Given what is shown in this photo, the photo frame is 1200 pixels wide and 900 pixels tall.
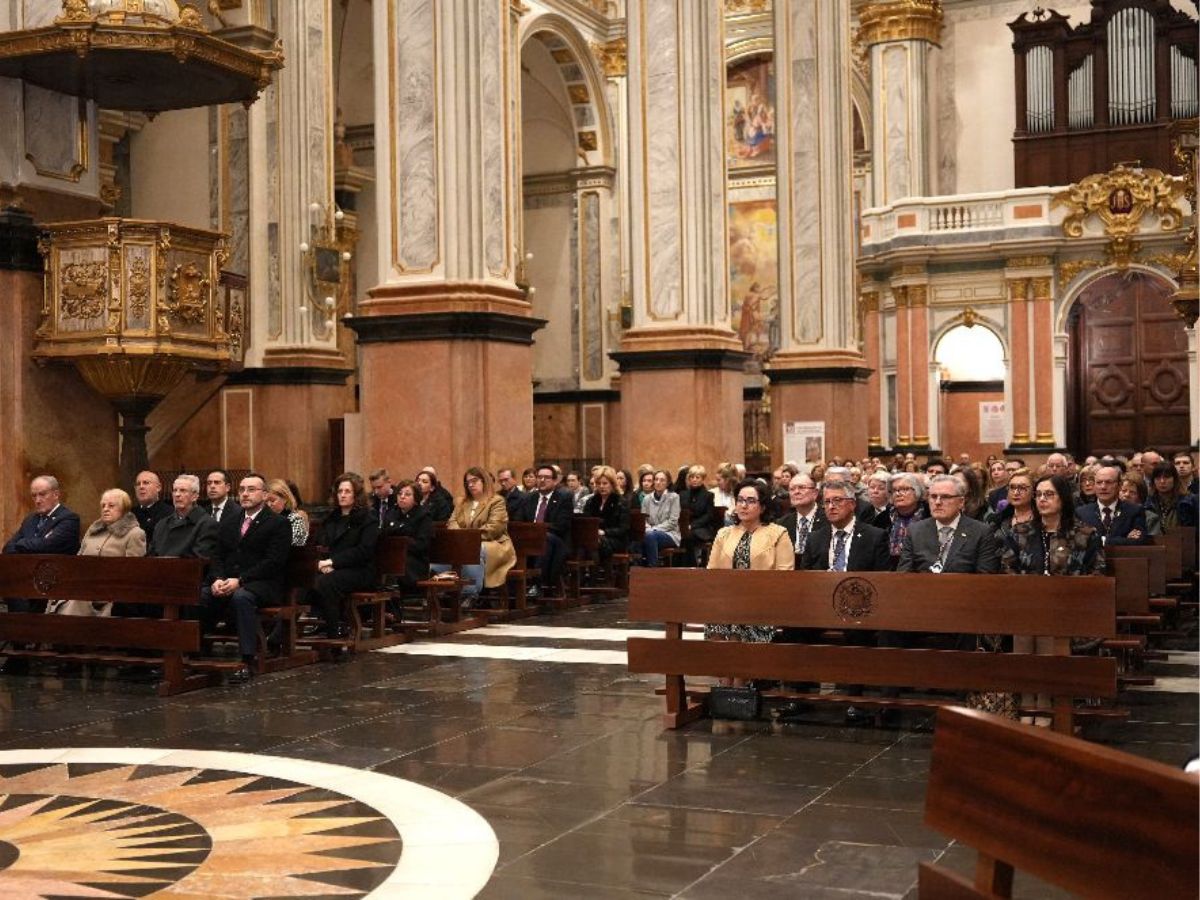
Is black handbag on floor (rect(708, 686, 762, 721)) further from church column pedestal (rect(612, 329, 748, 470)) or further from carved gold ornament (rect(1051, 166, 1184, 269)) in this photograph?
carved gold ornament (rect(1051, 166, 1184, 269))

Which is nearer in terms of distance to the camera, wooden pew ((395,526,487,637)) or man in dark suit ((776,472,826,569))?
man in dark suit ((776,472,826,569))

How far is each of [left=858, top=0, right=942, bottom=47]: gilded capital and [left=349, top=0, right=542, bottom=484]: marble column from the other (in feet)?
69.8

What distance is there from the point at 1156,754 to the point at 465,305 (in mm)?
8019

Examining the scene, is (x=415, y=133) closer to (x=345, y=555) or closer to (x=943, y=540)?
(x=345, y=555)

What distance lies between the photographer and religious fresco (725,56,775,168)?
3566cm

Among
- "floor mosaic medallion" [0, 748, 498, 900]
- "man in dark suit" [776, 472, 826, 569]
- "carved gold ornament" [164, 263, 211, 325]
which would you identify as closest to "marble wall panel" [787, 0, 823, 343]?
"carved gold ornament" [164, 263, 211, 325]

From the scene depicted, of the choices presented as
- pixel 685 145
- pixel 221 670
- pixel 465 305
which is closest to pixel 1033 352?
pixel 685 145

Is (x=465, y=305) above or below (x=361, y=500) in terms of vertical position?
above

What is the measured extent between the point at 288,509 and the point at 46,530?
Answer: 1.72m

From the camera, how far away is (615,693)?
9031 millimetres

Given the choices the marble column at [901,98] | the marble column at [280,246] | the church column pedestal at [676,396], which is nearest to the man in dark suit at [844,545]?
the church column pedestal at [676,396]

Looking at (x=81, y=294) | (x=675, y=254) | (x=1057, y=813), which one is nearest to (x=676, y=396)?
(x=675, y=254)

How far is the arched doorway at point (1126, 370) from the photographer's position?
31578 millimetres

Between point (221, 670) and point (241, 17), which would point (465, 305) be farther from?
point (241, 17)
